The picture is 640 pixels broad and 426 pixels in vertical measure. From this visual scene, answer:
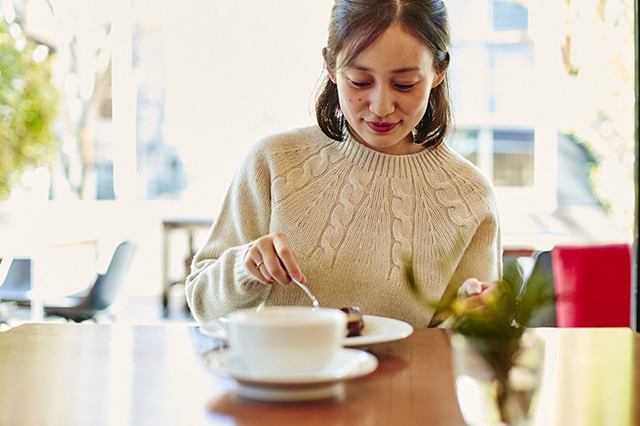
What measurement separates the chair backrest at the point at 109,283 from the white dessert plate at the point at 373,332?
2905mm

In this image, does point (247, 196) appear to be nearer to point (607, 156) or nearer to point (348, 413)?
point (348, 413)

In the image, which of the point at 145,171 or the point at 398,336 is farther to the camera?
the point at 145,171

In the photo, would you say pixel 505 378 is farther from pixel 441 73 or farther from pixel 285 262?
pixel 441 73

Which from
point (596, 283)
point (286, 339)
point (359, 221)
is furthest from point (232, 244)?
point (596, 283)

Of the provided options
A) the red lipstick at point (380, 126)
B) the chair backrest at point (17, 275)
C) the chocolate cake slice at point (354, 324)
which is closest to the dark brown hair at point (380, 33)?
the red lipstick at point (380, 126)

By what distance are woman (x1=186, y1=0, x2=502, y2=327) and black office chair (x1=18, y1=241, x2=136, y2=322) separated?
242 cm

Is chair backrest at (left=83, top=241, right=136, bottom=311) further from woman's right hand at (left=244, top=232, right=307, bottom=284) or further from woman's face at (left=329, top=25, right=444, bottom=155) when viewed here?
woman's right hand at (left=244, top=232, right=307, bottom=284)

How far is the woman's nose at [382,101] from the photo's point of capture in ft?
4.24

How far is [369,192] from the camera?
4.91 ft

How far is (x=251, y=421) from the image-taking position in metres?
0.63

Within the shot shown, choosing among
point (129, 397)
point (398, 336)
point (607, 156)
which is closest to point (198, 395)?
point (129, 397)

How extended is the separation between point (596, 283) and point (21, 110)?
143 inches

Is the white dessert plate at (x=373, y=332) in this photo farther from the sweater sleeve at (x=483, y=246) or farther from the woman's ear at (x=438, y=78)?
the woman's ear at (x=438, y=78)

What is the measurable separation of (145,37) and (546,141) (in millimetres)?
3162
